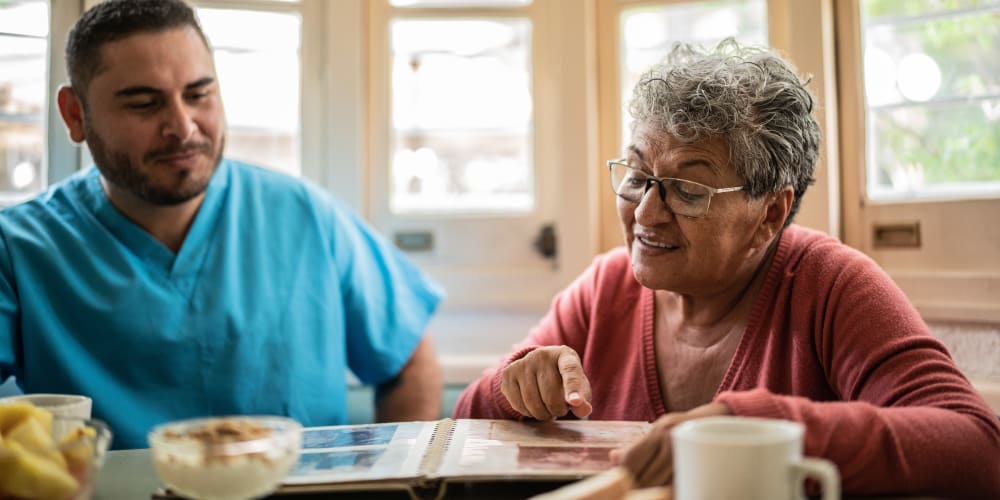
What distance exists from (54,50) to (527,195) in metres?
1.21

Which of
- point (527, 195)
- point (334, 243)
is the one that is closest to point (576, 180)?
point (527, 195)

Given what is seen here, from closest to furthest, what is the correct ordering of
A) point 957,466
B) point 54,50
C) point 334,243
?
1. point 957,466
2. point 334,243
3. point 54,50

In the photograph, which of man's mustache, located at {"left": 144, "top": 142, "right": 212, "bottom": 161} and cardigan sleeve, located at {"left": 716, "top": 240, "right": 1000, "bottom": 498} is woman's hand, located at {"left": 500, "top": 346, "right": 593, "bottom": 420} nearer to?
cardigan sleeve, located at {"left": 716, "top": 240, "right": 1000, "bottom": 498}

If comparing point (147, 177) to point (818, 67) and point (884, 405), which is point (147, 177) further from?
point (818, 67)

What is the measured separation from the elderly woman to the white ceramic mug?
1.19 feet

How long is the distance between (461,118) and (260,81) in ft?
1.72

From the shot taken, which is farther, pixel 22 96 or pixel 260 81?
pixel 260 81

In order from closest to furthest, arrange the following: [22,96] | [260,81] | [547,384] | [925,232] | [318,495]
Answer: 1. [318,495]
2. [547,384]
3. [925,232]
4. [22,96]
5. [260,81]

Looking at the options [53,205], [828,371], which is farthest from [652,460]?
[53,205]

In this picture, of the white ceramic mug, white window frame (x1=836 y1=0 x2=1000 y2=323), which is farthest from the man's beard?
white window frame (x1=836 y1=0 x2=1000 y2=323)

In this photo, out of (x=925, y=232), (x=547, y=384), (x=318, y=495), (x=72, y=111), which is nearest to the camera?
(x=318, y=495)

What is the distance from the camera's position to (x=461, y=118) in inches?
90.0

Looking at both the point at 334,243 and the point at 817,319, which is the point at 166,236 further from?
the point at 817,319

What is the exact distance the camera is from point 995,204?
185cm
